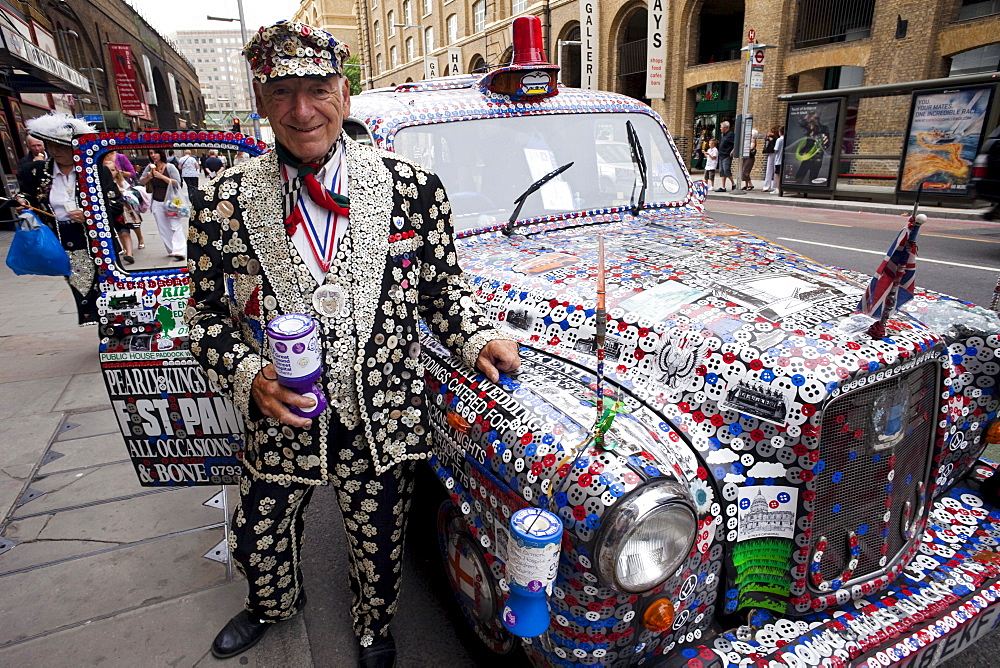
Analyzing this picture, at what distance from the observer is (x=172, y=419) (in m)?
2.66

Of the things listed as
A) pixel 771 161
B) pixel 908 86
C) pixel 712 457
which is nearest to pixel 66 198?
pixel 712 457

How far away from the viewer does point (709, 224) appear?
315cm

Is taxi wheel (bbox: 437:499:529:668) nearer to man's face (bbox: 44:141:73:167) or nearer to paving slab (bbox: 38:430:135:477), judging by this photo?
paving slab (bbox: 38:430:135:477)

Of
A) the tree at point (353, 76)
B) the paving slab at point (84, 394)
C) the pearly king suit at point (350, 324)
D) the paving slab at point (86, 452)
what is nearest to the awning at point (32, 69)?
the tree at point (353, 76)

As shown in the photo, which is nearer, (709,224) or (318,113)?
(318,113)

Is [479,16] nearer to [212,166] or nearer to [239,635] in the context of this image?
[212,166]

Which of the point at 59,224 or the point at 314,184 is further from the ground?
the point at 314,184

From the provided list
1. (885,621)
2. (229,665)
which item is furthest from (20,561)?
(885,621)

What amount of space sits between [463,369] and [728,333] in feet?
2.85

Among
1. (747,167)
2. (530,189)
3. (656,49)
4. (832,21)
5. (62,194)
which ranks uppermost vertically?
(832,21)

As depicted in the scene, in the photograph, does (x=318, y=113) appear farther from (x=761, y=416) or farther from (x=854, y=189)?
(x=854, y=189)

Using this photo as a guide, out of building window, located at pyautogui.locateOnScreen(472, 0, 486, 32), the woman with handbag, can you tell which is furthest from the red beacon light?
building window, located at pyautogui.locateOnScreen(472, 0, 486, 32)

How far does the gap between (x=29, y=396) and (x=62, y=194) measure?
2.05 m

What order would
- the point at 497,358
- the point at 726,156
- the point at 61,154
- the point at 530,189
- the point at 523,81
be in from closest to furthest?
the point at 497,358
the point at 530,189
the point at 523,81
the point at 61,154
the point at 726,156
